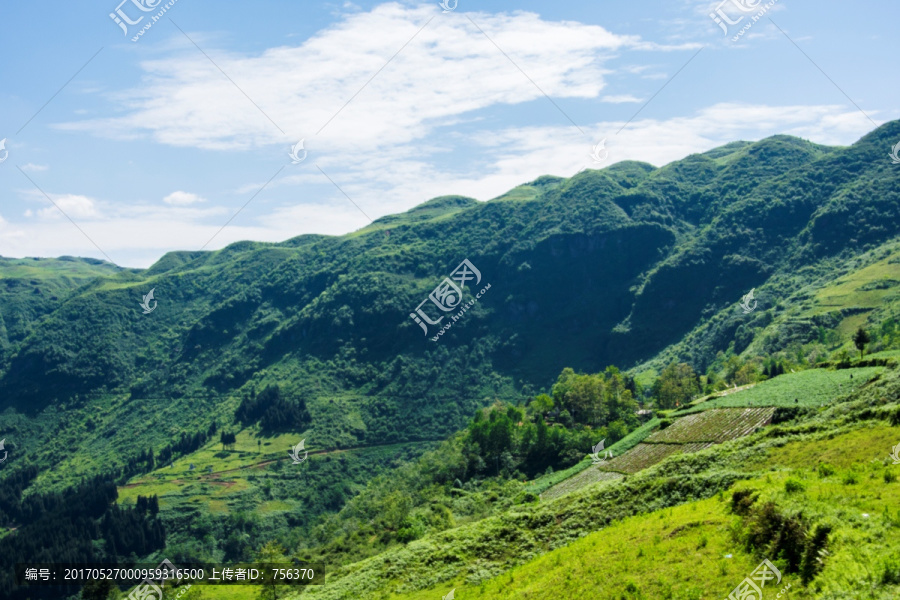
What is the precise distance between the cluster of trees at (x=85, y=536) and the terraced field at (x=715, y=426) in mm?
113043

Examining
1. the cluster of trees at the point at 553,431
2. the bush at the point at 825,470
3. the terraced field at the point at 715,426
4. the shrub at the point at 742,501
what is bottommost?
the cluster of trees at the point at 553,431

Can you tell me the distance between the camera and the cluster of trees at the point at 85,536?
127 meters

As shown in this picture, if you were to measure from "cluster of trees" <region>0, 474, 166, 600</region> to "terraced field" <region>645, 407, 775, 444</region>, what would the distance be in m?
113

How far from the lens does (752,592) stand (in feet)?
67.4

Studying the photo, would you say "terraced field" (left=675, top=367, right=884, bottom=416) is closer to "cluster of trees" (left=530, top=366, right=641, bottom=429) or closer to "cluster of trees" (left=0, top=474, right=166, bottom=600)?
"cluster of trees" (left=530, top=366, right=641, bottom=429)

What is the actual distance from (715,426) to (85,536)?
138 meters

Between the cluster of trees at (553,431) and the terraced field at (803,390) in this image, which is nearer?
the terraced field at (803,390)

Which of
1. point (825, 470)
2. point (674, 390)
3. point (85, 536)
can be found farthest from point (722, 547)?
point (85, 536)

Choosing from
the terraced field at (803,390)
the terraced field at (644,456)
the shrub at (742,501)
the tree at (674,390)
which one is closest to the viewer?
the shrub at (742,501)

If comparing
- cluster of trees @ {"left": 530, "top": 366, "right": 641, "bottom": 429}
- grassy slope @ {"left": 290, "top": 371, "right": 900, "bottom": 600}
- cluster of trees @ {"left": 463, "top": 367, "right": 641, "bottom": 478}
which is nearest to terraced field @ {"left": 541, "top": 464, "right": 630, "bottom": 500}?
grassy slope @ {"left": 290, "top": 371, "right": 900, "bottom": 600}

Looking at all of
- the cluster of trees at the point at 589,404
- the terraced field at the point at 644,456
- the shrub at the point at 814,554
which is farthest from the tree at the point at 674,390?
the shrub at the point at 814,554

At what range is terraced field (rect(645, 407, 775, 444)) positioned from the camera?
162 feet

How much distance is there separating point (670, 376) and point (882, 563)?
112 meters

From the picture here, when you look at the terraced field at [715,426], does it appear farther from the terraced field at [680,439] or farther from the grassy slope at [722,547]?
the grassy slope at [722,547]
